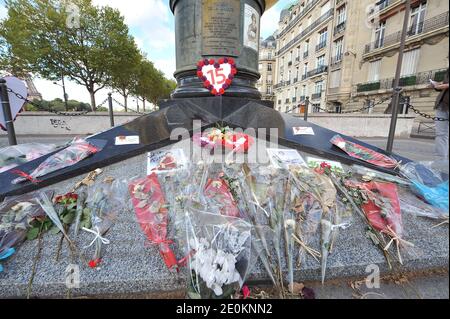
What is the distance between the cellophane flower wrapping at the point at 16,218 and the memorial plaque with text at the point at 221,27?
3.30 meters

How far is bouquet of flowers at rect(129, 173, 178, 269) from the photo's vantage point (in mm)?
1713

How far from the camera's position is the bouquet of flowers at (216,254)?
1.45 m

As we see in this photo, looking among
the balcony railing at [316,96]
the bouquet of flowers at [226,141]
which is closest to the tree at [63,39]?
the bouquet of flowers at [226,141]

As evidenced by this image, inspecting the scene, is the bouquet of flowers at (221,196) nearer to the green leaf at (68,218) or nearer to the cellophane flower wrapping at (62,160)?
the green leaf at (68,218)

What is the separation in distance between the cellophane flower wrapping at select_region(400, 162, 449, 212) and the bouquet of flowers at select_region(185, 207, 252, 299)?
1.74 m

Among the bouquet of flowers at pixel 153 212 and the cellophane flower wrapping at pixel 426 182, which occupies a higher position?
the cellophane flower wrapping at pixel 426 182

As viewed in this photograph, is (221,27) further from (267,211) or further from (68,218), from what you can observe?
(68,218)

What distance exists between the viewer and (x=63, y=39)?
16609mm

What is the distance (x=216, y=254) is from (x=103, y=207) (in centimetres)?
123

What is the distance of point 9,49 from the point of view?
16.3 m

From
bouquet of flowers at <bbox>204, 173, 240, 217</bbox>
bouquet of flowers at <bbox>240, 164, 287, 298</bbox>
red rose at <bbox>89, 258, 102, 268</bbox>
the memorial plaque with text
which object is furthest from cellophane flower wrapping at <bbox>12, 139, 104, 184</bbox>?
the memorial plaque with text

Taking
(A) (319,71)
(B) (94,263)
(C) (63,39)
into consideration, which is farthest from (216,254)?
(A) (319,71)
